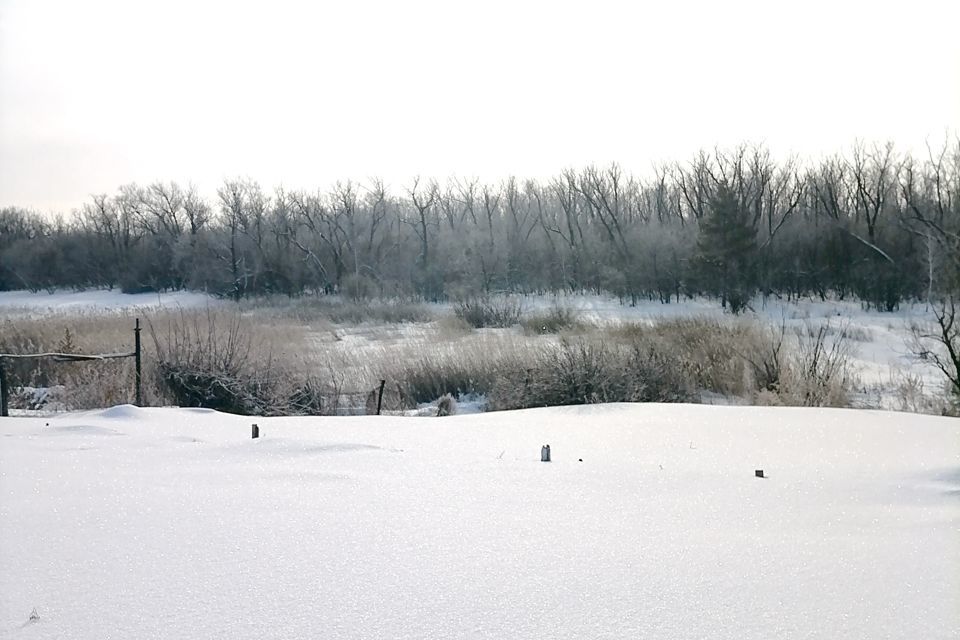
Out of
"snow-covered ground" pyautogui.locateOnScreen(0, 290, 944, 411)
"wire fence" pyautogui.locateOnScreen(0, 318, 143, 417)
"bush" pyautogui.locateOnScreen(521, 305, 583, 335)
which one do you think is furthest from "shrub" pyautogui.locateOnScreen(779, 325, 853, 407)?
"wire fence" pyautogui.locateOnScreen(0, 318, 143, 417)

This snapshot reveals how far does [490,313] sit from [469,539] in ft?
76.3

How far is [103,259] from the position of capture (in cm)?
5972

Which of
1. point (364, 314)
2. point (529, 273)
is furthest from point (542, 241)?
point (364, 314)

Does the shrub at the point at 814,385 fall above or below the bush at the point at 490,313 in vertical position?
below

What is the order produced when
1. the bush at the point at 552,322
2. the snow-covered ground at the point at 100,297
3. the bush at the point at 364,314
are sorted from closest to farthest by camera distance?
the bush at the point at 552,322 < the bush at the point at 364,314 < the snow-covered ground at the point at 100,297

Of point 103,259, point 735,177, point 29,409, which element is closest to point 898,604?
point 29,409

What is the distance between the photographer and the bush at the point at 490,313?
85.9ft

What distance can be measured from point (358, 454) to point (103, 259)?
200ft

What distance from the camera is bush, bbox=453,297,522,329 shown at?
26.2 meters

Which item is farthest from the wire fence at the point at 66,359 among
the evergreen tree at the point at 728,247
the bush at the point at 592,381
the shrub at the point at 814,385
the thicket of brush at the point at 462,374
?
the evergreen tree at the point at 728,247

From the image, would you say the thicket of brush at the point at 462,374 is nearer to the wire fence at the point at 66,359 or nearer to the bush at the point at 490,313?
the wire fence at the point at 66,359

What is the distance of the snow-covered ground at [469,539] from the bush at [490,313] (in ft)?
63.2

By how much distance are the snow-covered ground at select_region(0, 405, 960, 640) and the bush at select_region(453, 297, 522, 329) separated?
63.2 feet

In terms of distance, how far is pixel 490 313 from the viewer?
2705 cm
